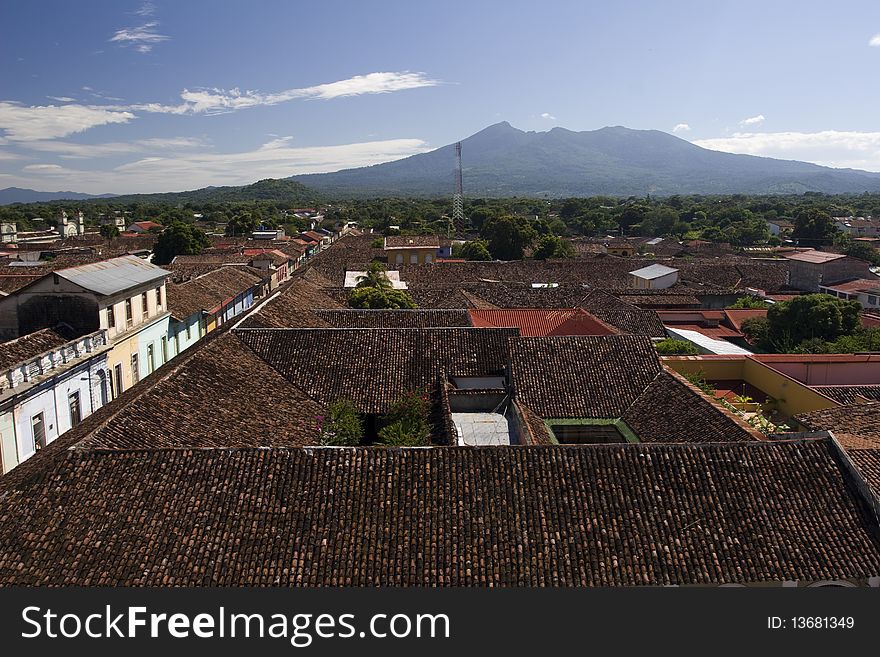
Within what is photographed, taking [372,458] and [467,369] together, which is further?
[467,369]

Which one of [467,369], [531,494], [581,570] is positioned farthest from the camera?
[467,369]

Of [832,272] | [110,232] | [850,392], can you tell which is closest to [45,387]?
[850,392]

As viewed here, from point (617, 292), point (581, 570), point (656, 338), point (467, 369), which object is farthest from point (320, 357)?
point (617, 292)

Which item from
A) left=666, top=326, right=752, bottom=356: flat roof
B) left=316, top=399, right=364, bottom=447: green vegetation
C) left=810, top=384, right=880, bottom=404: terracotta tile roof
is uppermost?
left=316, top=399, right=364, bottom=447: green vegetation

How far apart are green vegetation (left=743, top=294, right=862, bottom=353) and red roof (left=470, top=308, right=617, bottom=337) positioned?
8.29m

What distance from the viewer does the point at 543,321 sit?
27.8 m

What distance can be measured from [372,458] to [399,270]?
36921 millimetres

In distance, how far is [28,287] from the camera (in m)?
19.1

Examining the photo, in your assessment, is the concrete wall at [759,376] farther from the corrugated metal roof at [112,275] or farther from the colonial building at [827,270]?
the colonial building at [827,270]

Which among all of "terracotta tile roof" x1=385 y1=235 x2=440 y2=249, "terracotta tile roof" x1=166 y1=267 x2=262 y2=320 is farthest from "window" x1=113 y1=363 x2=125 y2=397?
"terracotta tile roof" x1=385 y1=235 x2=440 y2=249

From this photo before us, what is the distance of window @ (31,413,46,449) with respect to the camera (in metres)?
15.7

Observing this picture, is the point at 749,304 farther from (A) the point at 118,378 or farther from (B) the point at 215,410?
(B) the point at 215,410

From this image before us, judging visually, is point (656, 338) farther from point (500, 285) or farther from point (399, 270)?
point (399, 270)

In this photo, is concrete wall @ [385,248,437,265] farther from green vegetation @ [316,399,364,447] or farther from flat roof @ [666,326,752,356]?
green vegetation @ [316,399,364,447]
